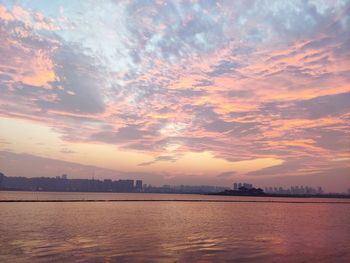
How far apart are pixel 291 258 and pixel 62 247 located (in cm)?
2059

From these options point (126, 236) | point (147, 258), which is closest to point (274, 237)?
point (126, 236)

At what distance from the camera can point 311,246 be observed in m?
34.6

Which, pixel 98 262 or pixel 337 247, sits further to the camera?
pixel 337 247

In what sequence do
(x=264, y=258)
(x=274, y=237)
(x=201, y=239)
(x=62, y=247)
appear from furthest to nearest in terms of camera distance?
(x=274, y=237) < (x=201, y=239) < (x=62, y=247) < (x=264, y=258)

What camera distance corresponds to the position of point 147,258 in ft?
85.8

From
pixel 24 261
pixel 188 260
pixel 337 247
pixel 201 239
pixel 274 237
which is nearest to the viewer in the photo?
pixel 24 261

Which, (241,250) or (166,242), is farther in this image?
(166,242)

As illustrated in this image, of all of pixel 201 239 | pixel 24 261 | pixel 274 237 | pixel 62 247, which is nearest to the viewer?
pixel 24 261

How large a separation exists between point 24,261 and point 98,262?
17.4 ft

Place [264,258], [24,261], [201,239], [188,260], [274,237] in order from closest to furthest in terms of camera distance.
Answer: [24,261] < [188,260] < [264,258] < [201,239] < [274,237]

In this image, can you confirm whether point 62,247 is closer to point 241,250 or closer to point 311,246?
point 241,250

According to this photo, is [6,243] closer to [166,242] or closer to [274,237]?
[166,242]

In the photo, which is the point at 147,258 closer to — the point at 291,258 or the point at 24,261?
the point at 24,261

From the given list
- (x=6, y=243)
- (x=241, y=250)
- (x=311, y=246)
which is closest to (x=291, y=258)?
(x=241, y=250)
